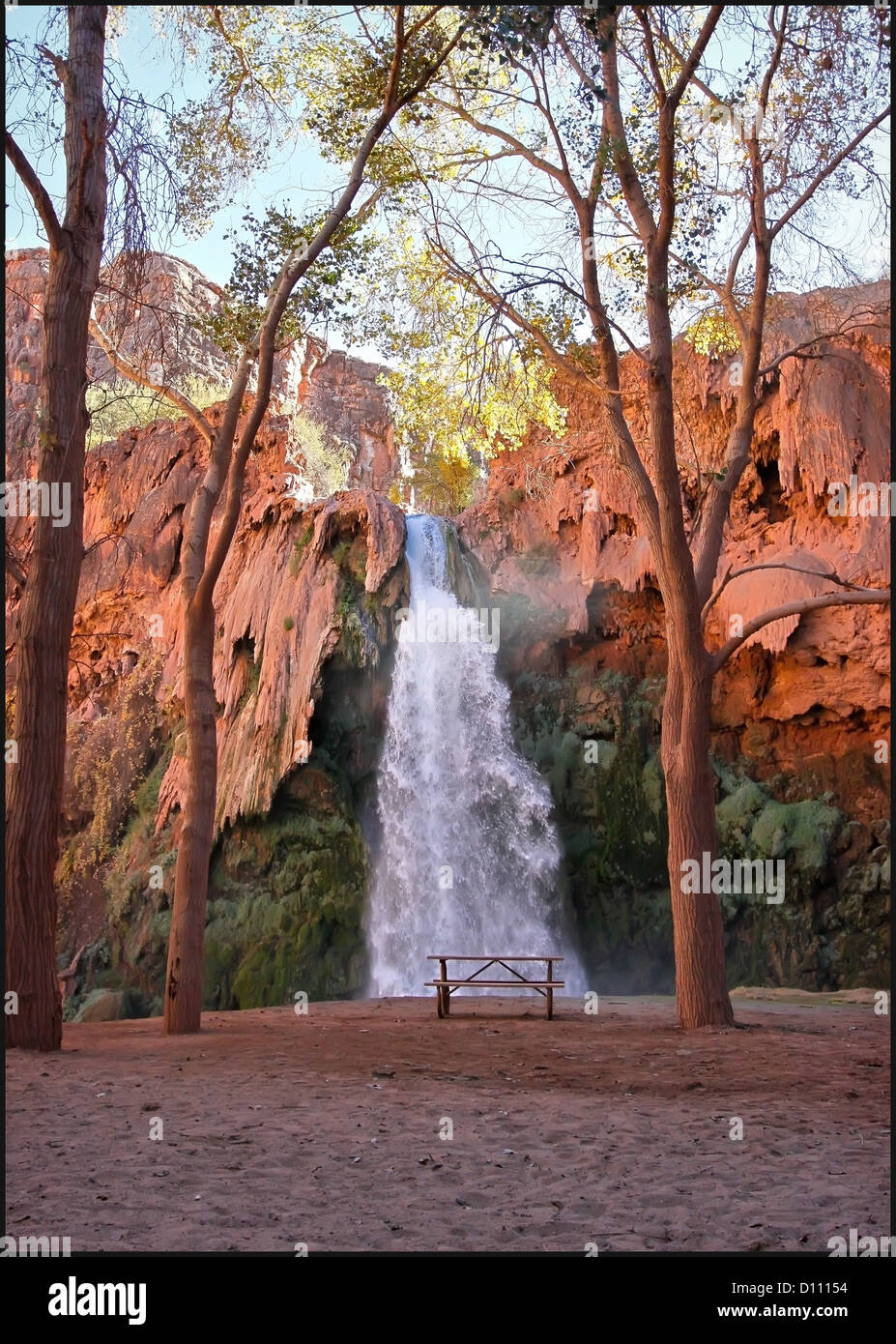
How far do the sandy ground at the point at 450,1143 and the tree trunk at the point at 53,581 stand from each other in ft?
2.33

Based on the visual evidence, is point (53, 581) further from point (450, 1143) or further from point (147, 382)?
point (450, 1143)

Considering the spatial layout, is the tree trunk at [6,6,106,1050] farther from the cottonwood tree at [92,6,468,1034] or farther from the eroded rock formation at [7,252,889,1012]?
the eroded rock formation at [7,252,889,1012]

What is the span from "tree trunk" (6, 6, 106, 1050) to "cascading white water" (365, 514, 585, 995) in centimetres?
921

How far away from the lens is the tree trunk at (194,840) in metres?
11.6

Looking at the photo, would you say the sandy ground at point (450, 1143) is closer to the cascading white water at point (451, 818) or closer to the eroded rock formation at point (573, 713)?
the cascading white water at point (451, 818)

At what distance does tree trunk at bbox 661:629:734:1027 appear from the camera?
37.0 feet

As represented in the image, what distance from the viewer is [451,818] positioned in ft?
64.1

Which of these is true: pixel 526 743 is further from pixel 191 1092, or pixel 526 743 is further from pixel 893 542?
pixel 893 542

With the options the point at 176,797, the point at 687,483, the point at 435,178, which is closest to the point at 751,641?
the point at 687,483

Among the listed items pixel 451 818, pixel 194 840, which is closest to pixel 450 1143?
pixel 194 840

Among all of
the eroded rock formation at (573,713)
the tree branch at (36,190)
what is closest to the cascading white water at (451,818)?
the eroded rock formation at (573,713)

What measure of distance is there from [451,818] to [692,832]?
8454 mm

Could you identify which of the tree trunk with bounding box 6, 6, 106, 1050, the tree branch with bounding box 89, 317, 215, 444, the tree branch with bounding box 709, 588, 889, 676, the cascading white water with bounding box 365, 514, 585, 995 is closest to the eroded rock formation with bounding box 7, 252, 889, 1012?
the cascading white water with bounding box 365, 514, 585, 995

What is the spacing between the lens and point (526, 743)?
21.1 metres
